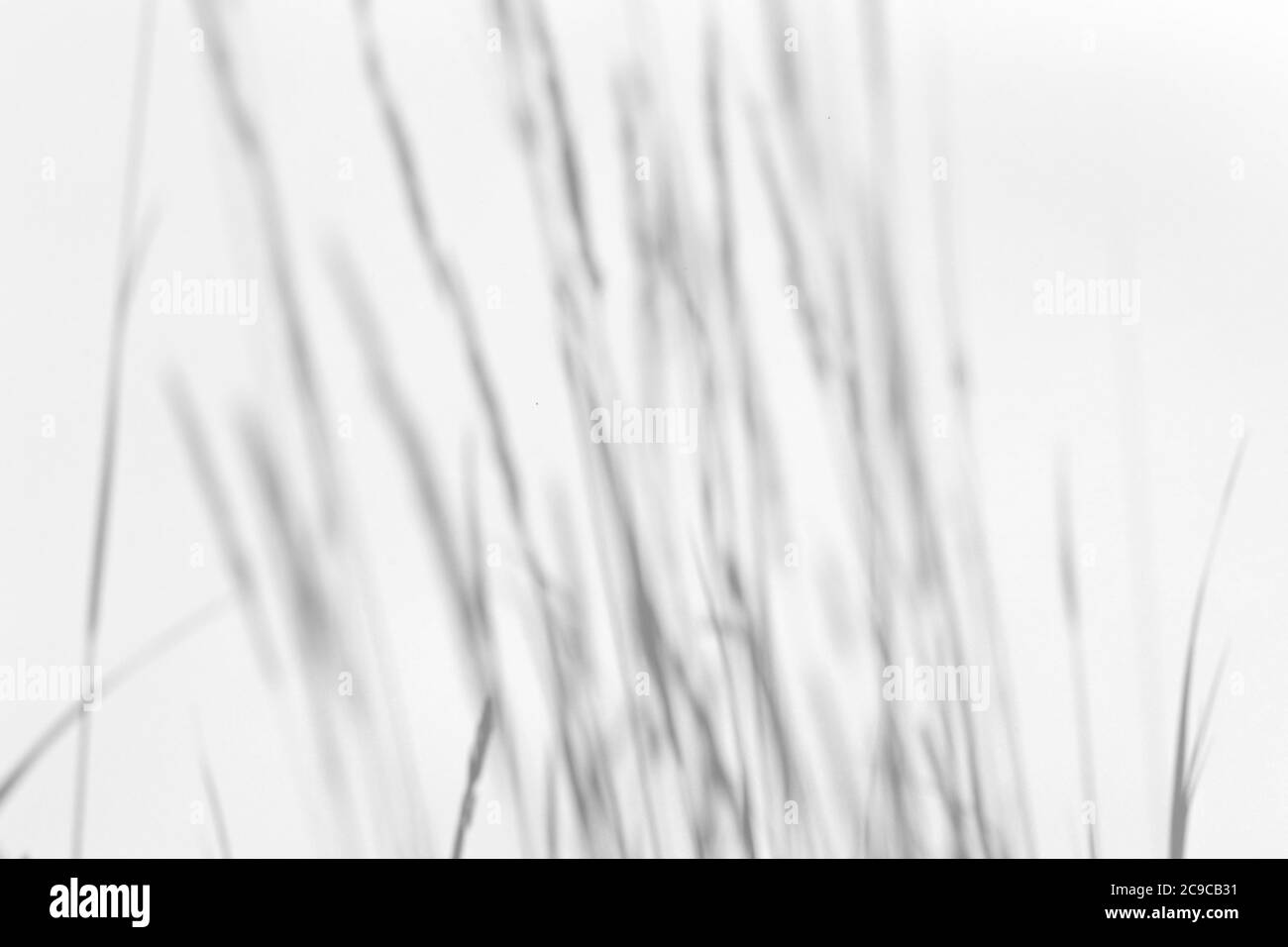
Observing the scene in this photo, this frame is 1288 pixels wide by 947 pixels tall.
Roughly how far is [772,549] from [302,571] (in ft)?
0.77

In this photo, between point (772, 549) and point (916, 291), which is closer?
point (772, 549)

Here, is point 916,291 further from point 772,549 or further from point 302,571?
point 302,571

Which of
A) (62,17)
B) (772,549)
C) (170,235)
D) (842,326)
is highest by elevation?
(62,17)

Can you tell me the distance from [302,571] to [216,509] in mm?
53

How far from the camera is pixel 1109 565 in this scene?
0.71 metres

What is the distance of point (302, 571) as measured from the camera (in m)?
0.44

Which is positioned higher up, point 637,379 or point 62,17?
point 62,17

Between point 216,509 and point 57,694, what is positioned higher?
point 216,509

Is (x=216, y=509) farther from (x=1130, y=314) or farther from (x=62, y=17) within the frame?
(x=1130, y=314)

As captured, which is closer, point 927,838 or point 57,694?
point 927,838
